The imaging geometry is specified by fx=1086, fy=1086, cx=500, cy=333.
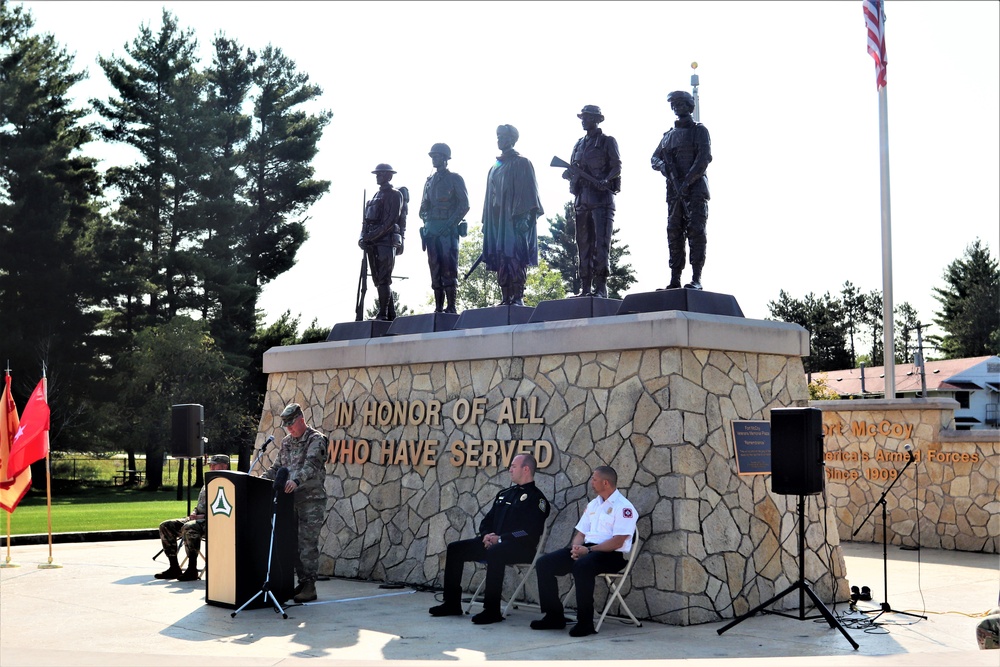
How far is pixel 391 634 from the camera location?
8930 millimetres

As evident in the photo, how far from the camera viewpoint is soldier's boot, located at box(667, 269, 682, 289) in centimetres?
1100

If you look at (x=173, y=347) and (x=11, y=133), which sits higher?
(x=11, y=133)

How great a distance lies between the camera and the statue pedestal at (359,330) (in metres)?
13.8

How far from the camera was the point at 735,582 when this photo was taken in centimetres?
967

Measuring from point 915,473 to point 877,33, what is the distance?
7.59 meters

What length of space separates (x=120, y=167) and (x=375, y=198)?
2957cm

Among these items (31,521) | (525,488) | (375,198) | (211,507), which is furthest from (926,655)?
(31,521)

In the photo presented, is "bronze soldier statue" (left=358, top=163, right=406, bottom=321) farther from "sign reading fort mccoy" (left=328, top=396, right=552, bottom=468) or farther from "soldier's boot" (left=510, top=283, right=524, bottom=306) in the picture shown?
"soldier's boot" (left=510, top=283, right=524, bottom=306)

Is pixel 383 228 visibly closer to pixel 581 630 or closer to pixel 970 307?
pixel 581 630

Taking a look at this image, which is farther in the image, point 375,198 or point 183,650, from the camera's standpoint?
point 375,198

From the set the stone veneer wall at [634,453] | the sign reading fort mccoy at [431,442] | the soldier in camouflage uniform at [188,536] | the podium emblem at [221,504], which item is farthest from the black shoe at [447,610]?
the soldier in camouflage uniform at [188,536]

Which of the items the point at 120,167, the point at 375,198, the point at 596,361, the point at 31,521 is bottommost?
the point at 31,521

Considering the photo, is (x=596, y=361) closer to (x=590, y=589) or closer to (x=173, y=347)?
(x=590, y=589)

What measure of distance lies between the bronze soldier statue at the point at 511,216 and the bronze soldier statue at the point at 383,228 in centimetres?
170
